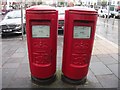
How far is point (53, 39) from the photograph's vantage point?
372cm

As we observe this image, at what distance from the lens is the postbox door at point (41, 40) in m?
3.61

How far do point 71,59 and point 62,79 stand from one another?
0.60 meters

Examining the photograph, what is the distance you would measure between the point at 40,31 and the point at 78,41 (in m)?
0.75

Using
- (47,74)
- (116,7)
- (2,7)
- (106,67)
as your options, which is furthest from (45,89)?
(2,7)

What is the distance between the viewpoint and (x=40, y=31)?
11.9 feet

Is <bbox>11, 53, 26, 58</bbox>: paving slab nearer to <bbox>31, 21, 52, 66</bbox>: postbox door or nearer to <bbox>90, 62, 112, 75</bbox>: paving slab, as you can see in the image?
<bbox>90, 62, 112, 75</bbox>: paving slab

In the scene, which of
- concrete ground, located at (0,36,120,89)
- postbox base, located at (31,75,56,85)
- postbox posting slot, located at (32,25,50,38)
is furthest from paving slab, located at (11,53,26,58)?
postbox posting slot, located at (32,25,50,38)

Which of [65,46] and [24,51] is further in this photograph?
[24,51]

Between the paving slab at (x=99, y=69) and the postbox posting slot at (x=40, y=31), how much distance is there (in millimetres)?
1714

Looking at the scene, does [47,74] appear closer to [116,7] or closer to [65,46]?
[65,46]

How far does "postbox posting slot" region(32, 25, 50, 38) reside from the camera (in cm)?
363

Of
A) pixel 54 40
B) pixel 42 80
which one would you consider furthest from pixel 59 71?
pixel 54 40

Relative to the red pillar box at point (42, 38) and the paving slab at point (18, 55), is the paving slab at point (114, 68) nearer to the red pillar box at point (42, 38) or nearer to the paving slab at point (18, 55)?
the red pillar box at point (42, 38)

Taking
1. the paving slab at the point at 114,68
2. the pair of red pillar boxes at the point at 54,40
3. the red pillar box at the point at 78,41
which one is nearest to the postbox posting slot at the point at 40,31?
the pair of red pillar boxes at the point at 54,40
